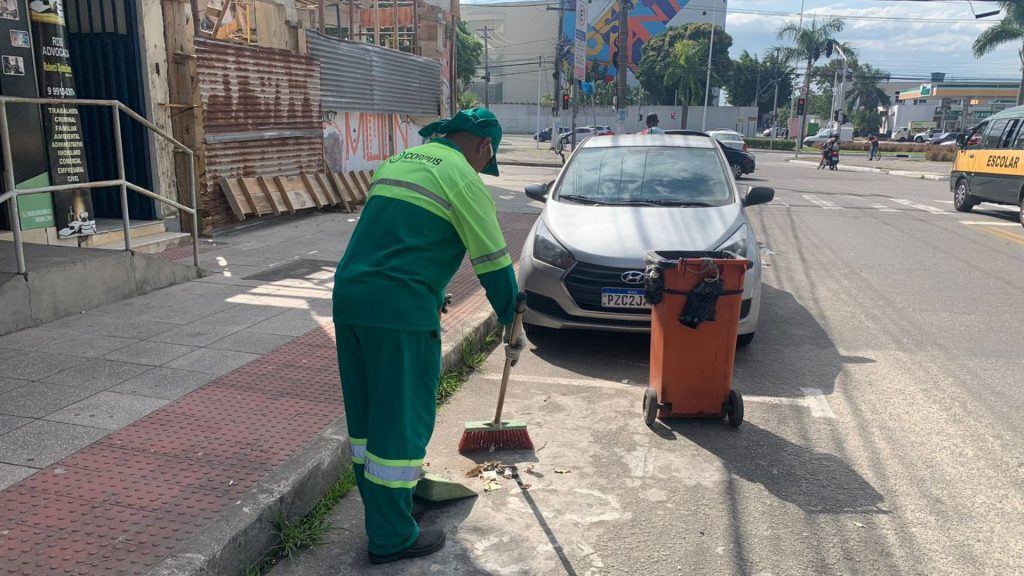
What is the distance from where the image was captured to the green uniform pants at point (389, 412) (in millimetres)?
2770

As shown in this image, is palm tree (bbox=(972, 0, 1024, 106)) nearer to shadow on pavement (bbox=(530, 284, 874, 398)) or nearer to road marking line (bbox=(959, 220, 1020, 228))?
road marking line (bbox=(959, 220, 1020, 228))

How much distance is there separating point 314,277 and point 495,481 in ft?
14.6

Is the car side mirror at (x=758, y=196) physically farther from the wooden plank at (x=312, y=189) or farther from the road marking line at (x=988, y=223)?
the road marking line at (x=988, y=223)

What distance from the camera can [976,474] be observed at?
384 cm

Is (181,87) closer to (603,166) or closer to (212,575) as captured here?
(603,166)

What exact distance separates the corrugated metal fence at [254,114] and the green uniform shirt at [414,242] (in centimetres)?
755

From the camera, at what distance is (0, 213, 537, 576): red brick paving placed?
109 inches

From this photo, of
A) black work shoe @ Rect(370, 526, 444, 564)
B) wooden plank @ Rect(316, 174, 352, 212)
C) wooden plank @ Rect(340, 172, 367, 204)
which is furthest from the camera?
wooden plank @ Rect(340, 172, 367, 204)

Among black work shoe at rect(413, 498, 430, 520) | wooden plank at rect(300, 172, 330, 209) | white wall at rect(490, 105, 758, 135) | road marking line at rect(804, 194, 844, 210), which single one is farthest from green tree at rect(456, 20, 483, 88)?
black work shoe at rect(413, 498, 430, 520)

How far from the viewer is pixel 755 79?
78.3m


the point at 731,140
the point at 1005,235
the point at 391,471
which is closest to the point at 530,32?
the point at 731,140

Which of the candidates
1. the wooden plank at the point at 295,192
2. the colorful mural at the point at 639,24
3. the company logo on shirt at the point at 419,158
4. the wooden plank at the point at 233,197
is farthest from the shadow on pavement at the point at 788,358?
the colorful mural at the point at 639,24

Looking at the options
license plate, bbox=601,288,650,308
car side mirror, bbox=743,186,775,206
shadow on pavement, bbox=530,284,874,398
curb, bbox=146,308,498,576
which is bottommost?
shadow on pavement, bbox=530,284,874,398

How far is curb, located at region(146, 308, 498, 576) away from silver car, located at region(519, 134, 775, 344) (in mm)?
2128
